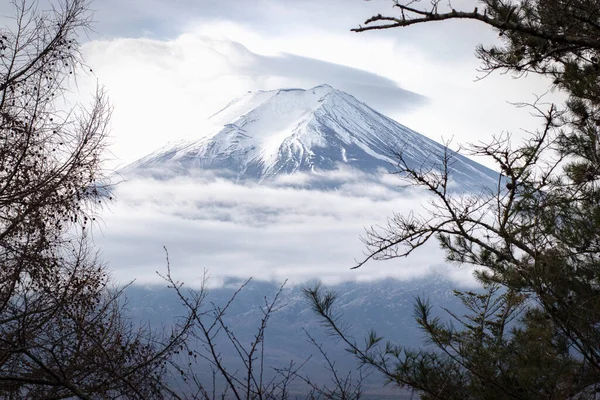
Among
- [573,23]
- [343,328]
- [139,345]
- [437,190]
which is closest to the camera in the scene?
[573,23]

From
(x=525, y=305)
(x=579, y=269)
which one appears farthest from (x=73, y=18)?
(x=525, y=305)

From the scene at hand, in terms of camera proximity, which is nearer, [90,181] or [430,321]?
[90,181]

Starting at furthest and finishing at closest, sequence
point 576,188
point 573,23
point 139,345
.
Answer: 1. point 576,188
2. point 139,345
3. point 573,23

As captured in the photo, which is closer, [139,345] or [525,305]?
[139,345]

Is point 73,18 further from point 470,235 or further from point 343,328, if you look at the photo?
point 470,235

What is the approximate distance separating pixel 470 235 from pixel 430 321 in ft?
4.03

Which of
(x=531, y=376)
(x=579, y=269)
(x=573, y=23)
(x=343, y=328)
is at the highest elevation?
(x=573, y=23)

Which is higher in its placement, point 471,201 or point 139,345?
point 471,201

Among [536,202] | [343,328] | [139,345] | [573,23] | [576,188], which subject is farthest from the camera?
[576,188]

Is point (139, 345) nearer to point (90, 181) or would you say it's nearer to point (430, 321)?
point (90, 181)

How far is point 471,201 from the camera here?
842 centimetres

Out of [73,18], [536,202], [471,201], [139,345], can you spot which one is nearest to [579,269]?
[536,202]

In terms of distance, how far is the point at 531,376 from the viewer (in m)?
6.51

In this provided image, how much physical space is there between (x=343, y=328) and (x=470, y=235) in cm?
284
